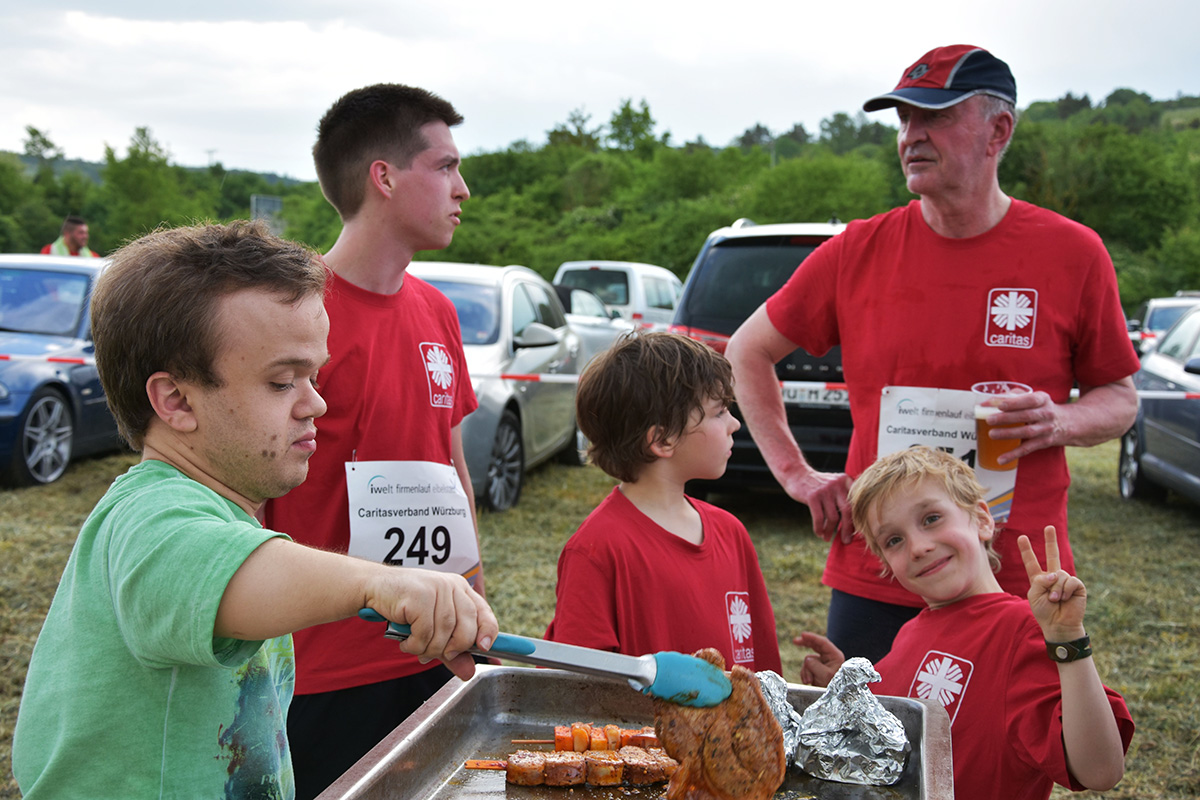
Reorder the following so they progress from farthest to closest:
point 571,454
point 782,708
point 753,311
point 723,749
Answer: point 571,454, point 753,311, point 782,708, point 723,749

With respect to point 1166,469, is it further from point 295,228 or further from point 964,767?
point 295,228

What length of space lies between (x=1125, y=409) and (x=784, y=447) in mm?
996

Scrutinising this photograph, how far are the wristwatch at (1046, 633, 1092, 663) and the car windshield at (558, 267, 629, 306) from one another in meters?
16.2

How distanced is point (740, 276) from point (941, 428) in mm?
4244

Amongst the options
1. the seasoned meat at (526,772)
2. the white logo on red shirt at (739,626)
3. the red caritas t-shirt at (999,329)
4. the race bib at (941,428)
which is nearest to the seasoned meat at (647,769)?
the seasoned meat at (526,772)

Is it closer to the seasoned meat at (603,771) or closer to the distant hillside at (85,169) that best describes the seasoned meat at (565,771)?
the seasoned meat at (603,771)

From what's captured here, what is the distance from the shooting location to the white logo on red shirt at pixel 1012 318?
8.61 ft

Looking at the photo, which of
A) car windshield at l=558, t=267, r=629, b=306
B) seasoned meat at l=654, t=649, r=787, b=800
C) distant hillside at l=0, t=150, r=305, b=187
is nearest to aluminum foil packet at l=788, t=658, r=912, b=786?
seasoned meat at l=654, t=649, r=787, b=800

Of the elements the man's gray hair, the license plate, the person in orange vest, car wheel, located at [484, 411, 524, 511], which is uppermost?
the man's gray hair

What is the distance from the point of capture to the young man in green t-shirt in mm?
1130

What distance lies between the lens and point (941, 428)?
2.68 m

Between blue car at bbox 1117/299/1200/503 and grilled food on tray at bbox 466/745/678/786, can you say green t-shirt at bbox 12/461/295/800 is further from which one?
blue car at bbox 1117/299/1200/503

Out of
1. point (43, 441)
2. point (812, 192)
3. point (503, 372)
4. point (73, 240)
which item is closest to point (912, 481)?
point (503, 372)

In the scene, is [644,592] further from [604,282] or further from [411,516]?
[604,282]
